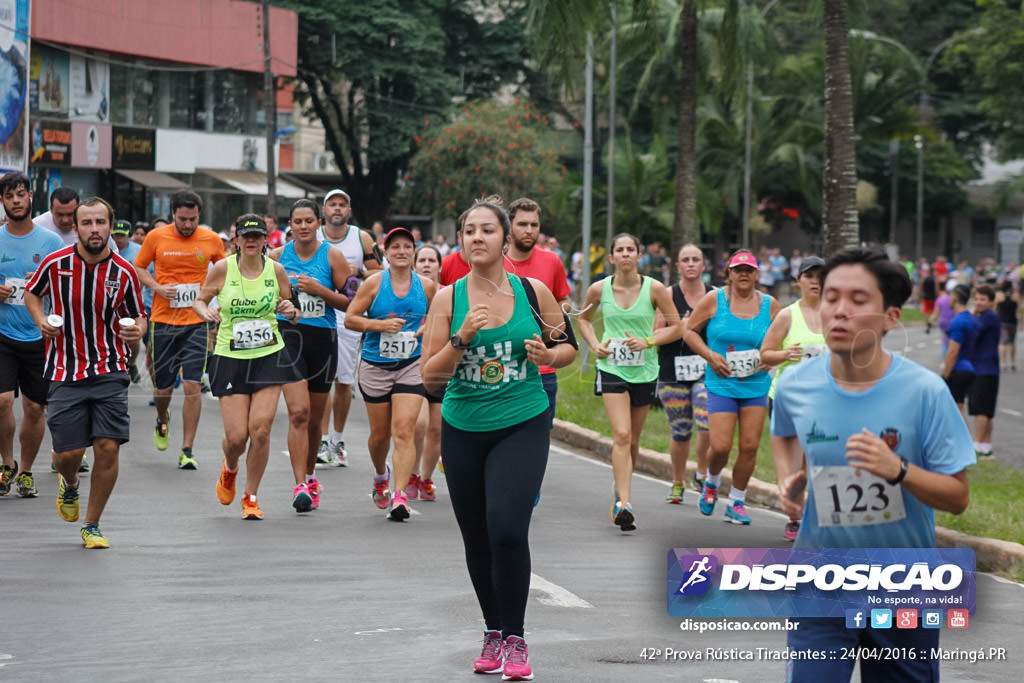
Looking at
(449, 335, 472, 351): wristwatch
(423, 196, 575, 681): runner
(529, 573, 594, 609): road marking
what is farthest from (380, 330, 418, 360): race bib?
(449, 335, 472, 351): wristwatch

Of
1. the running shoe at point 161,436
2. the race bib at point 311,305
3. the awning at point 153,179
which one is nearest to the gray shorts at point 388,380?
the race bib at point 311,305

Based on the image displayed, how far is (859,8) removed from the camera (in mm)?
18141

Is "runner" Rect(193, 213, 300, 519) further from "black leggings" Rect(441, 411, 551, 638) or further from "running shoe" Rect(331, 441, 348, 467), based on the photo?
"black leggings" Rect(441, 411, 551, 638)

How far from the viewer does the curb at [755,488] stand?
9453mm

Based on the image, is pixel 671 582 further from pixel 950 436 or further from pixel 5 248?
pixel 5 248

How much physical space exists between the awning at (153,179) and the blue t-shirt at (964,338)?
30.1m

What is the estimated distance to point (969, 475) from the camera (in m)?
14.2

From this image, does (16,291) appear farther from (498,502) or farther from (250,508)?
(498,502)

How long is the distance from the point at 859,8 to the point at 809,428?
585 inches

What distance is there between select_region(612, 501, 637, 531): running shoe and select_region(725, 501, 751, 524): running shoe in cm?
102

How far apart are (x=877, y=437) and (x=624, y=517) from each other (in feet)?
19.9

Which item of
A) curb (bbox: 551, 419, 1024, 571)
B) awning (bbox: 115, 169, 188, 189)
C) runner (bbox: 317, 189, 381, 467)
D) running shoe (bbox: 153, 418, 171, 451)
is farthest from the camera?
awning (bbox: 115, 169, 188, 189)

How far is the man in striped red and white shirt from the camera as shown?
28.4ft

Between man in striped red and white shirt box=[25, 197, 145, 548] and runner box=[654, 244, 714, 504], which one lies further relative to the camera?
runner box=[654, 244, 714, 504]
